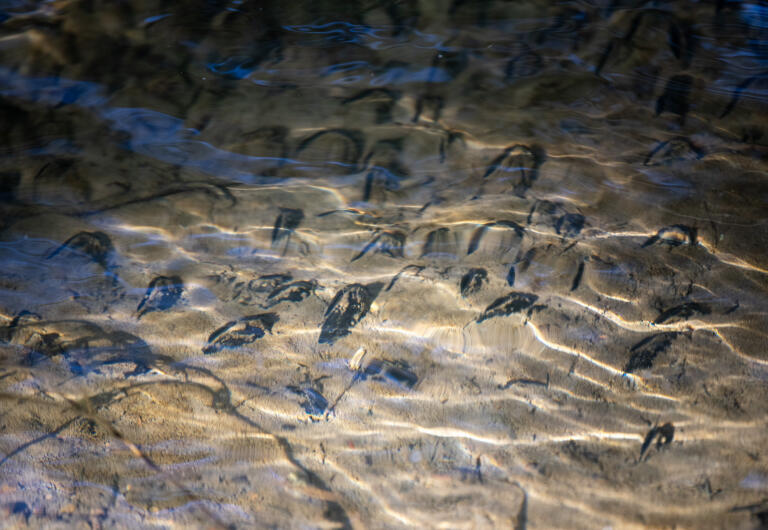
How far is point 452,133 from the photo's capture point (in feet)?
10.4

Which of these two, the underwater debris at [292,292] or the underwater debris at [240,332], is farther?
the underwater debris at [292,292]

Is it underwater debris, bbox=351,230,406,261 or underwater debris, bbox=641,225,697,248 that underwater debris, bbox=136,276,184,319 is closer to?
underwater debris, bbox=351,230,406,261

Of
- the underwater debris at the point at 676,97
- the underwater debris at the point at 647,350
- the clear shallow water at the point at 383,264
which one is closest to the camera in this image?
the clear shallow water at the point at 383,264

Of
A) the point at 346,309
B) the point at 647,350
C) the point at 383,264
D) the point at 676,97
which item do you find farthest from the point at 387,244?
the point at 676,97

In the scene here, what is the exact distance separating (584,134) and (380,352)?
2.10 meters

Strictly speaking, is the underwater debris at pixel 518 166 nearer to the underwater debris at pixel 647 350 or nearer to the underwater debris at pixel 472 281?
the underwater debris at pixel 472 281

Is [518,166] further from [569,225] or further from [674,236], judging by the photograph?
[674,236]

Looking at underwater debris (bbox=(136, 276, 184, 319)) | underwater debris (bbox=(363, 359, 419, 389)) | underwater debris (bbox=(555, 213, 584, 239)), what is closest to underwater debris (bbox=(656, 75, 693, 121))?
underwater debris (bbox=(555, 213, 584, 239))

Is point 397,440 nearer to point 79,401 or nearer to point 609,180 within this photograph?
point 79,401

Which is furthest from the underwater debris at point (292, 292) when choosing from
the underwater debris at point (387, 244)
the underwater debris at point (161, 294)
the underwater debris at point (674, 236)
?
the underwater debris at point (674, 236)

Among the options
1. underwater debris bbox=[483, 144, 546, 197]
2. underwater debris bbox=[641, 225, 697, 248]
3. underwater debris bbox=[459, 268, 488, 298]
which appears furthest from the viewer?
underwater debris bbox=[483, 144, 546, 197]

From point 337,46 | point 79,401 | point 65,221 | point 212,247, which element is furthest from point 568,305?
point 65,221

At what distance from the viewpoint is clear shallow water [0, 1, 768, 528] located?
182 cm

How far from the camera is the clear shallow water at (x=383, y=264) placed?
182 centimetres
